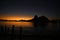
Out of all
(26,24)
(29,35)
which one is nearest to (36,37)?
(29,35)

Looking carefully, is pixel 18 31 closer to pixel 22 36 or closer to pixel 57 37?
pixel 22 36

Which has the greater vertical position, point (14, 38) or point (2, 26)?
point (2, 26)

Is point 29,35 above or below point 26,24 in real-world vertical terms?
below

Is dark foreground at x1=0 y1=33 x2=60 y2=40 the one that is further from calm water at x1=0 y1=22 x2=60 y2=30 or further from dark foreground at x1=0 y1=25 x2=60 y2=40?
calm water at x1=0 y1=22 x2=60 y2=30

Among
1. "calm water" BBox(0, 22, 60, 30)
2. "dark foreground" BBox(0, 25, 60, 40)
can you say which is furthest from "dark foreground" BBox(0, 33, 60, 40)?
"calm water" BBox(0, 22, 60, 30)

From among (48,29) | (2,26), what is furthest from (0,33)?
(48,29)

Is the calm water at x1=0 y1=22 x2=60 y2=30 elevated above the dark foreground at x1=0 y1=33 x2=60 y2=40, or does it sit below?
above

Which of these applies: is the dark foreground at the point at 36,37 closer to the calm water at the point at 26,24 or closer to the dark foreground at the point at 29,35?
the dark foreground at the point at 29,35

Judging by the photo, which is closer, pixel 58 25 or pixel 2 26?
pixel 58 25

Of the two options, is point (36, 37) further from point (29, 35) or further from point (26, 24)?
point (26, 24)

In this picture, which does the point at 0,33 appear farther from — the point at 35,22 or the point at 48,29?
the point at 48,29

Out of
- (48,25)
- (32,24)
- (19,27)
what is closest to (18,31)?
(19,27)

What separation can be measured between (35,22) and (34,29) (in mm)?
198

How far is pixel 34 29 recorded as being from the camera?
11.3ft
